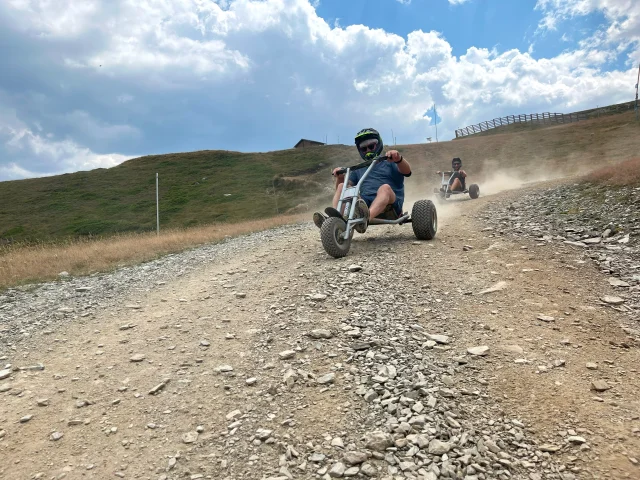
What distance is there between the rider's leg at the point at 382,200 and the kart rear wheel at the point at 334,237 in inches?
31.3

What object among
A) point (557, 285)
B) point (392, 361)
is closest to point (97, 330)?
point (392, 361)

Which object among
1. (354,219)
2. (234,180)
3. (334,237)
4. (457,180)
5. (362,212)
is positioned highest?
(234,180)

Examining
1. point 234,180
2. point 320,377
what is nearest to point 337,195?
point 320,377

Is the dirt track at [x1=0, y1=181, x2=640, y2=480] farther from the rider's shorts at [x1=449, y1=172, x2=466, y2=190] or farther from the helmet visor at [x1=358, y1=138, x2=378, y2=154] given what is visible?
the rider's shorts at [x1=449, y1=172, x2=466, y2=190]

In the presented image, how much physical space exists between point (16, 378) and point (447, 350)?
181 inches

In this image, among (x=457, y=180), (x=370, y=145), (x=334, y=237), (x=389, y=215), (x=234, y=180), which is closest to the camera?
(x=334, y=237)

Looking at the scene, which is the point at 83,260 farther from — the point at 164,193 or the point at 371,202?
the point at 164,193

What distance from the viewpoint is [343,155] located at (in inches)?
2480

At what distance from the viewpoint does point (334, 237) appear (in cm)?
693

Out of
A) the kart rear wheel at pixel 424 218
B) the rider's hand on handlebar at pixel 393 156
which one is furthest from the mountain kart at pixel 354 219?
the rider's hand on handlebar at pixel 393 156

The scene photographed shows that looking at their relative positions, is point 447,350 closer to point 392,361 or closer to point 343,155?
point 392,361

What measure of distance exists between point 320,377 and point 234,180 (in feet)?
188

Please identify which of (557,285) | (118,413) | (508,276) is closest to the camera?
(118,413)

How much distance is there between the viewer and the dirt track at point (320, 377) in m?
2.66
